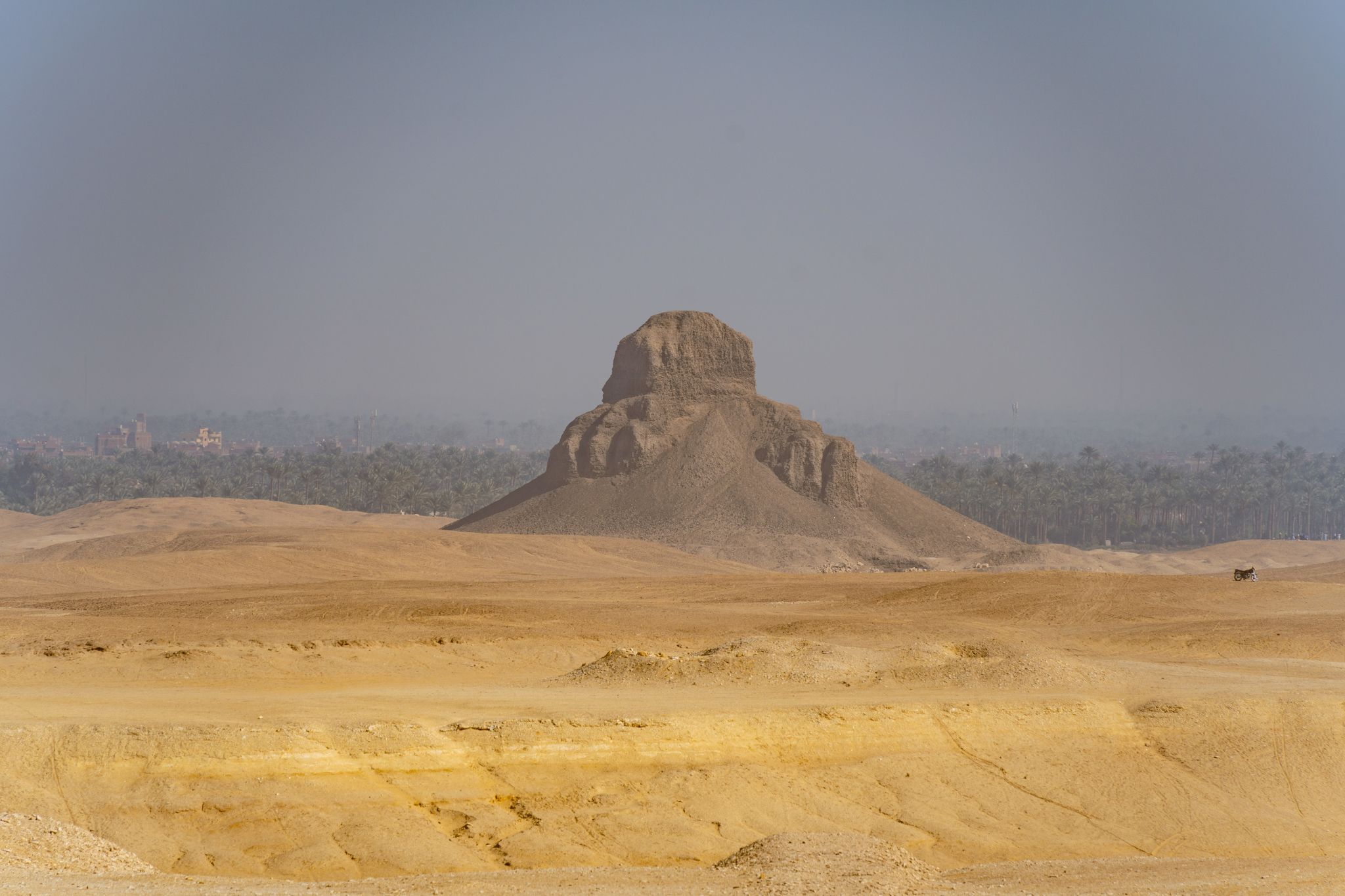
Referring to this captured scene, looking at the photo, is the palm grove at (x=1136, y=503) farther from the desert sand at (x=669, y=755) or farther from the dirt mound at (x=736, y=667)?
the dirt mound at (x=736, y=667)

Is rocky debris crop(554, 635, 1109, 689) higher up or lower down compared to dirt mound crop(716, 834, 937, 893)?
higher up

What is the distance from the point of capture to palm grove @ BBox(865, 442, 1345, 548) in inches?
4077

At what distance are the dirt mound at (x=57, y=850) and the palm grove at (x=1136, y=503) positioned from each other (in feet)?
310

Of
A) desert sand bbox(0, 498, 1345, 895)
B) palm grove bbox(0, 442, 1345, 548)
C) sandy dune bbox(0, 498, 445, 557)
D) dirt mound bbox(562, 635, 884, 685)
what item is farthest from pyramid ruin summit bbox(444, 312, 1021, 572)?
palm grove bbox(0, 442, 1345, 548)

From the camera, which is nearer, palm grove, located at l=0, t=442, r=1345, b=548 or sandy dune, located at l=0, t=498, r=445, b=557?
sandy dune, located at l=0, t=498, r=445, b=557

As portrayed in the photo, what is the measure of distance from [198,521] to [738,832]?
66.6 meters

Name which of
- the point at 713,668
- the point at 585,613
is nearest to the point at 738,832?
the point at 713,668

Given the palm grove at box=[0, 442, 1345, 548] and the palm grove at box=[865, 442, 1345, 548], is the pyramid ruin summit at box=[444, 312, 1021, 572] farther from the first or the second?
the palm grove at box=[865, 442, 1345, 548]

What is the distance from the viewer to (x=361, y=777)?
14.4 m

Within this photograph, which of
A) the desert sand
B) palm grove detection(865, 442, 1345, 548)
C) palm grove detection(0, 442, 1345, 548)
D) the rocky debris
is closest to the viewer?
the desert sand

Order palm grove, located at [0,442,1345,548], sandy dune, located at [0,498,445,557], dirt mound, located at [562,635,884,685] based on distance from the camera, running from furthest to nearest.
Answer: palm grove, located at [0,442,1345,548]
sandy dune, located at [0,498,445,557]
dirt mound, located at [562,635,884,685]

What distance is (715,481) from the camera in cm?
6222

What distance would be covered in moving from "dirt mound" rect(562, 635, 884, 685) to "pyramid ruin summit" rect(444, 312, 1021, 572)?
3269 cm

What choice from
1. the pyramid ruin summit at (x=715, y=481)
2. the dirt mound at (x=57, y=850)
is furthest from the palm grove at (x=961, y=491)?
the dirt mound at (x=57, y=850)
